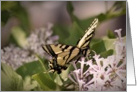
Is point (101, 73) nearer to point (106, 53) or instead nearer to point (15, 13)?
point (106, 53)

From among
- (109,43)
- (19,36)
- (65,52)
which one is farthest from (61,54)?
(19,36)

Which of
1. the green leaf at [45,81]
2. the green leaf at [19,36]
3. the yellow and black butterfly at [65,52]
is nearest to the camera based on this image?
the green leaf at [45,81]

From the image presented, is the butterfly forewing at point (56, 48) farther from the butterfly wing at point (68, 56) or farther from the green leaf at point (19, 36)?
the green leaf at point (19, 36)

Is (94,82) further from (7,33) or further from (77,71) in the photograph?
(7,33)

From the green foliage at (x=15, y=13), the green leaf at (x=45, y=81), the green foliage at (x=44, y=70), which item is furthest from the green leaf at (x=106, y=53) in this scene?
the green foliage at (x=15, y=13)

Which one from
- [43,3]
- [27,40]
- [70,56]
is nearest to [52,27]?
[27,40]

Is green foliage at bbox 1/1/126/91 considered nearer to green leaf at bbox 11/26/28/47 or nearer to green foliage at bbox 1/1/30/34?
green foliage at bbox 1/1/30/34
